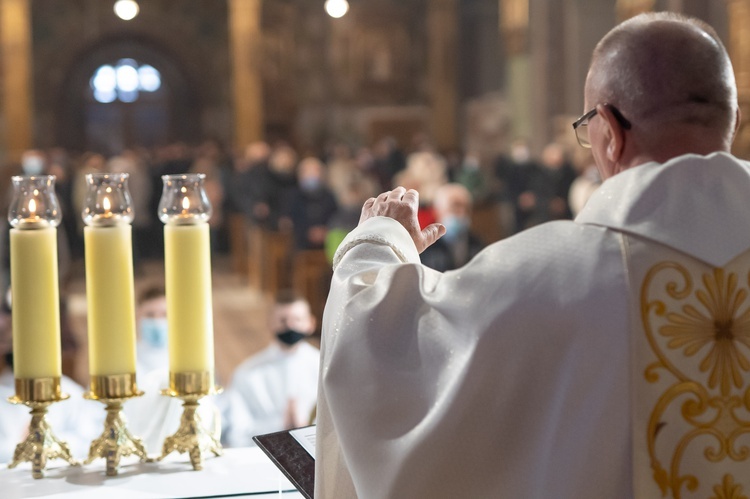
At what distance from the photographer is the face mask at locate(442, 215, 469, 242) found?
948 cm

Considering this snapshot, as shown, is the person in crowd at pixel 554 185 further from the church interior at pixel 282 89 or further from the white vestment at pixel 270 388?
the white vestment at pixel 270 388

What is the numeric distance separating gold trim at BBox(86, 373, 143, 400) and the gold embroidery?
1033 millimetres

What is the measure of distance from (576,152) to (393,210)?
45.1 feet

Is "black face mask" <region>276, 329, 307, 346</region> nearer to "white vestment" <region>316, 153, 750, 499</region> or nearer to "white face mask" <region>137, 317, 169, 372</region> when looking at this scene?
"white face mask" <region>137, 317, 169, 372</region>

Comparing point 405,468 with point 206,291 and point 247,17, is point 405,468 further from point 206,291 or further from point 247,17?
point 247,17

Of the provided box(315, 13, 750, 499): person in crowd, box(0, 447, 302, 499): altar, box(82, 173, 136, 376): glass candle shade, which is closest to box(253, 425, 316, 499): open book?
box(0, 447, 302, 499): altar

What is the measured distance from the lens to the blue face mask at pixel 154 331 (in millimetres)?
6438

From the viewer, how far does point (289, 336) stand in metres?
6.88

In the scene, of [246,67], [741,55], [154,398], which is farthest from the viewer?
[246,67]

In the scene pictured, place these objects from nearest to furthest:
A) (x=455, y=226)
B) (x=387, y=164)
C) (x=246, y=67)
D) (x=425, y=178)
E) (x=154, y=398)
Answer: (x=154, y=398) < (x=455, y=226) < (x=425, y=178) < (x=387, y=164) < (x=246, y=67)

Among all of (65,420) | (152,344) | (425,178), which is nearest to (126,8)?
(425,178)

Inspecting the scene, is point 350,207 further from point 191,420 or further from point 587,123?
point 587,123

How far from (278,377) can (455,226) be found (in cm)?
314

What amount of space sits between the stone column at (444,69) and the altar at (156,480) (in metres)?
21.7
